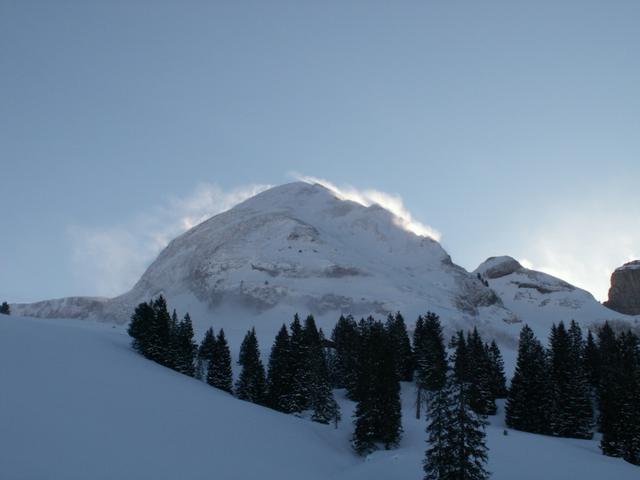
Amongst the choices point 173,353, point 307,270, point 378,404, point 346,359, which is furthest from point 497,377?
point 307,270

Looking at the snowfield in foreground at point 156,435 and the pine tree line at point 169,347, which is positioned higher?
the pine tree line at point 169,347

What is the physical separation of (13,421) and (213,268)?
4910 inches

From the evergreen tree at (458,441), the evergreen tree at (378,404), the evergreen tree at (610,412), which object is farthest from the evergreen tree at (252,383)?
the evergreen tree at (458,441)

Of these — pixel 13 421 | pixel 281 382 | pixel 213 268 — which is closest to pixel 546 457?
pixel 281 382

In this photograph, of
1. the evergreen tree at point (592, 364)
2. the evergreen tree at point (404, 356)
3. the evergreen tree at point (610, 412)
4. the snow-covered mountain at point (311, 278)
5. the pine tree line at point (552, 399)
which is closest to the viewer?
the evergreen tree at point (610, 412)

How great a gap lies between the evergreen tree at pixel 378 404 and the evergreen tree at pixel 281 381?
14.5m

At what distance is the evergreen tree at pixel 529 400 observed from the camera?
207ft

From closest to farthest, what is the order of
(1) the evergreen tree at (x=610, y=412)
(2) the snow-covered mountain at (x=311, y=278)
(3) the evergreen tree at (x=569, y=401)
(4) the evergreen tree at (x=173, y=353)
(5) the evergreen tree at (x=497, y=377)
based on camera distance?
1. (1) the evergreen tree at (x=610, y=412)
2. (3) the evergreen tree at (x=569, y=401)
3. (4) the evergreen tree at (x=173, y=353)
4. (5) the evergreen tree at (x=497, y=377)
5. (2) the snow-covered mountain at (x=311, y=278)

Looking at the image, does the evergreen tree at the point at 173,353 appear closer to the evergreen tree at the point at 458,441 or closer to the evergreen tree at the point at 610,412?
the evergreen tree at the point at 458,441

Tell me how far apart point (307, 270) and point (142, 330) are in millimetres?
79995

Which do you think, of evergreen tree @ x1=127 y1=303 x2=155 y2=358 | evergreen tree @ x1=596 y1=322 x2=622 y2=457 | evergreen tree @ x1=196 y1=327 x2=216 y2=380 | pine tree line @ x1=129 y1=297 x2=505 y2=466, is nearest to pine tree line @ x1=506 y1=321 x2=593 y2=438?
evergreen tree @ x1=596 y1=322 x2=622 y2=457

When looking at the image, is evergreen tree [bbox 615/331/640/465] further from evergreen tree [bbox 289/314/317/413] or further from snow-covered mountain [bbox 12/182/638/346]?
snow-covered mountain [bbox 12/182/638/346]

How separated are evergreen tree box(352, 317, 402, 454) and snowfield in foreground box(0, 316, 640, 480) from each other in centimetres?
160

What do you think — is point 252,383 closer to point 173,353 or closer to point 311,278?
point 173,353
